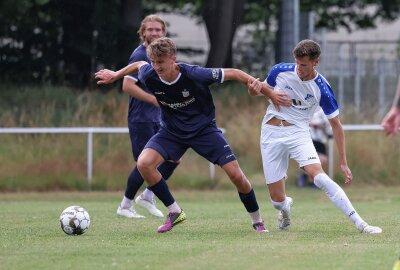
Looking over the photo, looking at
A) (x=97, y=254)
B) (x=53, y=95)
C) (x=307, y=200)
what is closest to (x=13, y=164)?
(x=53, y=95)

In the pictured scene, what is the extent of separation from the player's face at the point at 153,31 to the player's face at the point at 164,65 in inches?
75.6

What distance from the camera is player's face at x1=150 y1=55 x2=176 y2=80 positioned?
1039cm

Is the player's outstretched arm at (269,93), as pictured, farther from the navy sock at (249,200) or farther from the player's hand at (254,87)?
the navy sock at (249,200)

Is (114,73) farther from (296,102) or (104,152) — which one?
(104,152)

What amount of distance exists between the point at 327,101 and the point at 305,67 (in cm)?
41

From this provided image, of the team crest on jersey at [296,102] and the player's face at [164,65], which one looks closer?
the player's face at [164,65]

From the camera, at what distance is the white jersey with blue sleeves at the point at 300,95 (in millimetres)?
→ 10672

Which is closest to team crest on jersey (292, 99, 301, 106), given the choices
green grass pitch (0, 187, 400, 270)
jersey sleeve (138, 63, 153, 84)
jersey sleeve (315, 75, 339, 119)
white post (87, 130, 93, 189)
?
jersey sleeve (315, 75, 339, 119)

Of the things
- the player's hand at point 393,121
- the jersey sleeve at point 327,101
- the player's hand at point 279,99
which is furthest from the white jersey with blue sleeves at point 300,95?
the player's hand at point 393,121

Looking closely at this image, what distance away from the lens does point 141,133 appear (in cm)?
1297

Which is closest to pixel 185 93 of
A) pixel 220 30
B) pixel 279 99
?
pixel 279 99

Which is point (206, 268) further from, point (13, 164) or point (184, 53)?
point (184, 53)

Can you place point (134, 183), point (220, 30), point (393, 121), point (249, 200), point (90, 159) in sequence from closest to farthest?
1. point (393, 121)
2. point (249, 200)
3. point (134, 183)
4. point (90, 159)
5. point (220, 30)

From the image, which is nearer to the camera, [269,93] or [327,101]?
[269,93]
